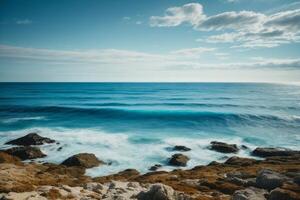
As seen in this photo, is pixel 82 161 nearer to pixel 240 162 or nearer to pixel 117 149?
pixel 117 149

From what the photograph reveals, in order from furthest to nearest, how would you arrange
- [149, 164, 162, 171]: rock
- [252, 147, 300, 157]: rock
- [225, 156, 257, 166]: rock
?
[252, 147, 300, 157]: rock
[225, 156, 257, 166]: rock
[149, 164, 162, 171]: rock

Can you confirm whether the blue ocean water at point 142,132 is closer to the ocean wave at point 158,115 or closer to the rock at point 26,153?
the ocean wave at point 158,115

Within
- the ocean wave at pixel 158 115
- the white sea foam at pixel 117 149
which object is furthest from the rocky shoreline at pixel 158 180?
the ocean wave at pixel 158 115

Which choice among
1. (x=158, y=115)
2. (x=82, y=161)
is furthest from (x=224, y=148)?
(x=158, y=115)

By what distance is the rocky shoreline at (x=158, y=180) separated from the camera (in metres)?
12.0

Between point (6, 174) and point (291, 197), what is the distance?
1562cm

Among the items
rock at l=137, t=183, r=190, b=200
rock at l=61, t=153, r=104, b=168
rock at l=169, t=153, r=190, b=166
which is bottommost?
rock at l=169, t=153, r=190, b=166

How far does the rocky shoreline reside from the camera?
11969 mm

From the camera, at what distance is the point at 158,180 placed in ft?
63.6

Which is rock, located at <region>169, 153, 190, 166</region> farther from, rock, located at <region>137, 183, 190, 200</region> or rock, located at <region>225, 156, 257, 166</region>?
rock, located at <region>137, 183, 190, 200</region>

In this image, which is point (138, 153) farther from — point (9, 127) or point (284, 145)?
point (9, 127)

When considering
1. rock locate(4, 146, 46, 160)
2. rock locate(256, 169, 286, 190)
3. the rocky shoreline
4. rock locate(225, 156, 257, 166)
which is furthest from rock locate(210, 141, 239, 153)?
rock locate(4, 146, 46, 160)

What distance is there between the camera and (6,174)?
634 inches

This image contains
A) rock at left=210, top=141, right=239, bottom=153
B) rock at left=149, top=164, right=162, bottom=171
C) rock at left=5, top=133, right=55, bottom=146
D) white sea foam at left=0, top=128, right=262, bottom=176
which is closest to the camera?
rock at left=149, top=164, right=162, bottom=171
